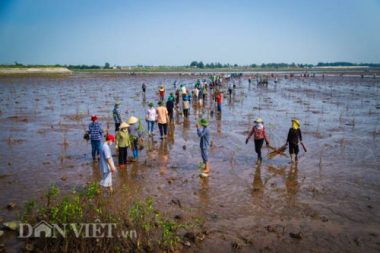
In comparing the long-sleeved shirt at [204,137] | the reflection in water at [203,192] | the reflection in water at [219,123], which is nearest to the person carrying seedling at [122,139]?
the long-sleeved shirt at [204,137]

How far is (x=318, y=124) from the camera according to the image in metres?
18.6

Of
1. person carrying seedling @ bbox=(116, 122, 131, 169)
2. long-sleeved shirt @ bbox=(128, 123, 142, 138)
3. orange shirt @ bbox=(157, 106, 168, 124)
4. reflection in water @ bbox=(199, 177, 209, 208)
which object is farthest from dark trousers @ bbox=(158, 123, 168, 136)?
reflection in water @ bbox=(199, 177, 209, 208)

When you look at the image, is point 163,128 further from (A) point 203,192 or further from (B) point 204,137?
(A) point 203,192

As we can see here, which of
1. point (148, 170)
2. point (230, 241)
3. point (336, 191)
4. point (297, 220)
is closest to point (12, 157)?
point (148, 170)

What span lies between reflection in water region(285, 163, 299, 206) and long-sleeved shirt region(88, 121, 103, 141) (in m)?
6.25

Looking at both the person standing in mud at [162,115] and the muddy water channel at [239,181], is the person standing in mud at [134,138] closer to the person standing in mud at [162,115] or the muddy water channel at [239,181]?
the muddy water channel at [239,181]

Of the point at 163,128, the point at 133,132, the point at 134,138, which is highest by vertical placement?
the point at 133,132

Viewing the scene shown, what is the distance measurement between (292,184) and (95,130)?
6509mm

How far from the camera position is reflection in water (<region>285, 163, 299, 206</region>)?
8398 millimetres

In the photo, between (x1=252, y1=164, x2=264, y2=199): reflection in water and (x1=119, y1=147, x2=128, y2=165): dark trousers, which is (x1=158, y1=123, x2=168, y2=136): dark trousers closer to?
(x1=119, y1=147, x2=128, y2=165): dark trousers

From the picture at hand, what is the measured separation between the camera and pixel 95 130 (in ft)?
35.0

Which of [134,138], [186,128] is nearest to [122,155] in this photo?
[134,138]

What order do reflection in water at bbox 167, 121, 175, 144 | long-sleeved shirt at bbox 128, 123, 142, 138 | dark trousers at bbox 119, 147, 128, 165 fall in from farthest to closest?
reflection in water at bbox 167, 121, 175, 144 → long-sleeved shirt at bbox 128, 123, 142, 138 → dark trousers at bbox 119, 147, 128, 165

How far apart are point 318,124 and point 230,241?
14.1 meters
